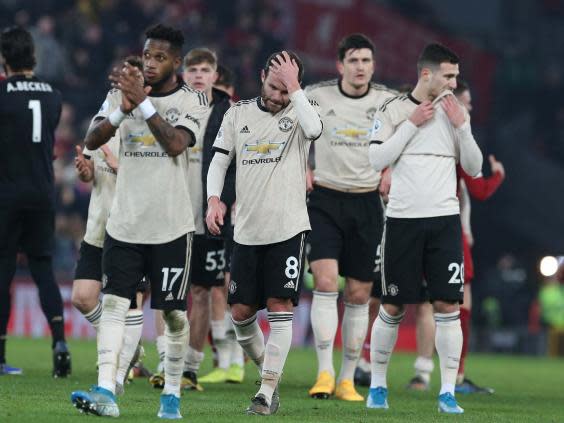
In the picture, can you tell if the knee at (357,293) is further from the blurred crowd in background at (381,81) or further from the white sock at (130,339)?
the blurred crowd in background at (381,81)

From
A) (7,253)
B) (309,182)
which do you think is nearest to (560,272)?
(309,182)

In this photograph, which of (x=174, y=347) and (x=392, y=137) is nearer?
(x=174, y=347)

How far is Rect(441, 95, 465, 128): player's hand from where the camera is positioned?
859 centimetres

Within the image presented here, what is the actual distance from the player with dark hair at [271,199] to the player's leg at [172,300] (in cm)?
58

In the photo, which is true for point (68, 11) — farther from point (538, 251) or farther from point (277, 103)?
point (277, 103)

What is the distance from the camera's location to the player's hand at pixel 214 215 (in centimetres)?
794

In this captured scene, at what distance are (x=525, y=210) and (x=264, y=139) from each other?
1664cm

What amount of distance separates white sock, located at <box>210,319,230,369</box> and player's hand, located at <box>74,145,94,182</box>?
5.95 ft

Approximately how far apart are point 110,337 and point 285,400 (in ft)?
7.13

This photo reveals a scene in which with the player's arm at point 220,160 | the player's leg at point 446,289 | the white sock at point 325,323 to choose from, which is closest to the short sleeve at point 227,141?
the player's arm at point 220,160

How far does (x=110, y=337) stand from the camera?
7.41 m

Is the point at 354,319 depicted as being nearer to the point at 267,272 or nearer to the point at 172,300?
the point at 267,272

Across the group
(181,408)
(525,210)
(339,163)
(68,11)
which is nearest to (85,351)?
(339,163)

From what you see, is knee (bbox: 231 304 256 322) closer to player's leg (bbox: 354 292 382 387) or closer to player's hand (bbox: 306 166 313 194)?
player's hand (bbox: 306 166 313 194)
